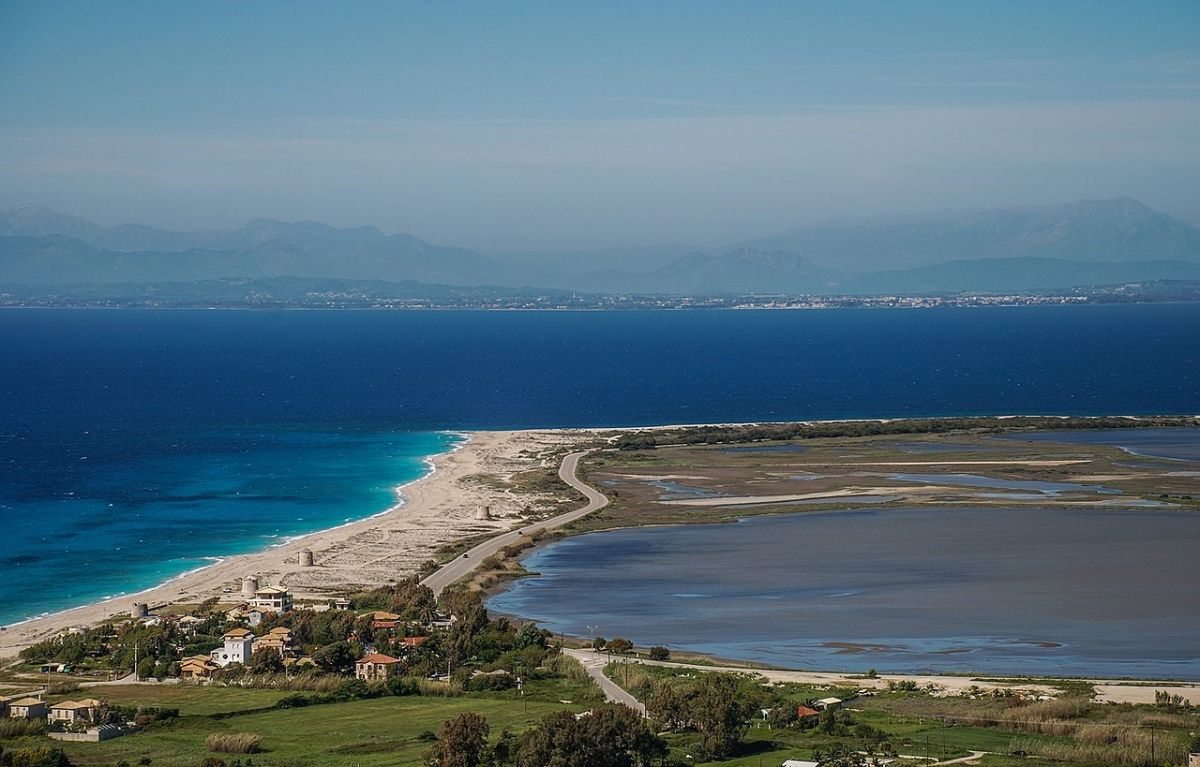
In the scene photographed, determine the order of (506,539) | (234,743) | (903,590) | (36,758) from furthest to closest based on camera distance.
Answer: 1. (506,539)
2. (903,590)
3. (234,743)
4. (36,758)

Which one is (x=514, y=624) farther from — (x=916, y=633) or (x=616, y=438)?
(x=616, y=438)

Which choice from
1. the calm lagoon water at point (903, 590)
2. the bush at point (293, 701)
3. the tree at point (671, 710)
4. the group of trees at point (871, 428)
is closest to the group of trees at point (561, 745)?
the tree at point (671, 710)

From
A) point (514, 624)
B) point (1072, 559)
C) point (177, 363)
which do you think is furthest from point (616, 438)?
point (177, 363)

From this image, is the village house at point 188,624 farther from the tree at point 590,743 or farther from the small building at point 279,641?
the tree at point 590,743

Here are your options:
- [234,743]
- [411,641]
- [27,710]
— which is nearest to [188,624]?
[411,641]

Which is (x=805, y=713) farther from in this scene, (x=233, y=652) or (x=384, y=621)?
(x=233, y=652)

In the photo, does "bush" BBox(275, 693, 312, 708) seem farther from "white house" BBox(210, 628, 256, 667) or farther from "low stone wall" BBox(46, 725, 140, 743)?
"low stone wall" BBox(46, 725, 140, 743)
